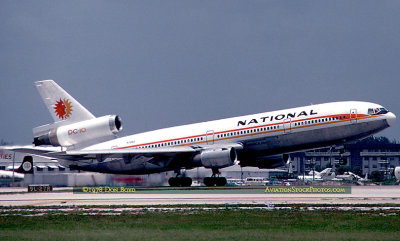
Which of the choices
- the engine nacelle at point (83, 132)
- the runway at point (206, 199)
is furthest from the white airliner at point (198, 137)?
the runway at point (206, 199)

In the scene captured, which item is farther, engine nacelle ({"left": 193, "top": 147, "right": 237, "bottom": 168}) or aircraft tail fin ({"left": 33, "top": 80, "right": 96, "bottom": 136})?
aircraft tail fin ({"left": 33, "top": 80, "right": 96, "bottom": 136})

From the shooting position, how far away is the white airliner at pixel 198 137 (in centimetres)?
4838

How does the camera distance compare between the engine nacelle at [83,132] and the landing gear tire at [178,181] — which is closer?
the landing gear tire at [178,181]

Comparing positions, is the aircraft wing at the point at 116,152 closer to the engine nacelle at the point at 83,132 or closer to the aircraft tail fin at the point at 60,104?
the engine nacelle at the point at 83,132

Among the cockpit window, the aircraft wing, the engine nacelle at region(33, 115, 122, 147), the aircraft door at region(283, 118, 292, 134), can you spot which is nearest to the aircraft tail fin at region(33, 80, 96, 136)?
the engine nacelle at region(33, 115, 122, 147)

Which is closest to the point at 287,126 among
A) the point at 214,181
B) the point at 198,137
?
the point at 198,137

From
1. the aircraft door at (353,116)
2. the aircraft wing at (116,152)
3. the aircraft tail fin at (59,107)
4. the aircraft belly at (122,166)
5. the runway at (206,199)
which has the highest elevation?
the aircraft tail fin at (59,107)

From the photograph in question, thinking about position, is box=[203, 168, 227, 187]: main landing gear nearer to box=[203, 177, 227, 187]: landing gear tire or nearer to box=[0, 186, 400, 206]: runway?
box=[203, 177, 227, 187]: landing gear tire

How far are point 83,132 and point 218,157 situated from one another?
51.8 ft

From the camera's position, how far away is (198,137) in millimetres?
53375

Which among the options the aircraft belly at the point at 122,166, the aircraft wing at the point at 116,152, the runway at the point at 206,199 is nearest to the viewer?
the runway at the point at 206,199

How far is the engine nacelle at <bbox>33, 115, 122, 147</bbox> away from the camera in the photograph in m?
57.0

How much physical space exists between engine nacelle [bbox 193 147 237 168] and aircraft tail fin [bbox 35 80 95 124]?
15126 millimetres

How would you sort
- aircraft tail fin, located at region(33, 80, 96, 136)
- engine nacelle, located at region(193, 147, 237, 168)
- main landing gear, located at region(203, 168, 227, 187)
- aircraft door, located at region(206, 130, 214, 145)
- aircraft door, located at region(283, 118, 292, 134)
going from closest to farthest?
engine nacelle, located at region(193, 147, 237, 168) < aircraft door, located at region(283, 118, 292, 134) < aircraft door, located at region(206, 130, 214, 145) < main landing gear, located at region(203, 168, 227, 187) < aircraft tail fin, located at region(33, 80, 96, 136)
